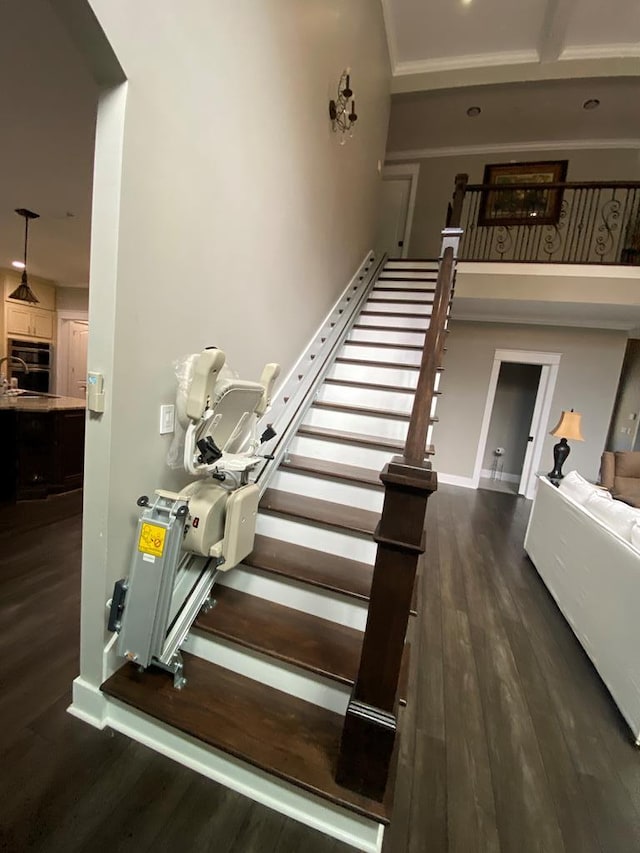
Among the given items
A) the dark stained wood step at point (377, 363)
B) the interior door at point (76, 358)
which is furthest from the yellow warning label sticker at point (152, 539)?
the interior door at point (76, 358)

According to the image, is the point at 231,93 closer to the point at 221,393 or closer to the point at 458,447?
the point at 221,393

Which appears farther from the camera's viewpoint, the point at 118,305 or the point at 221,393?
the point at 221,393

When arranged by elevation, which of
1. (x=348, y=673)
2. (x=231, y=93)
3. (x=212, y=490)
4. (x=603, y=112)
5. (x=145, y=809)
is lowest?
(x=145, y=809)

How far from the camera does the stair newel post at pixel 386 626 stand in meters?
1.01

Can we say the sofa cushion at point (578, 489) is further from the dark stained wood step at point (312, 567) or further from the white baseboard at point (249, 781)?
the white baseboard at point (249, 781)

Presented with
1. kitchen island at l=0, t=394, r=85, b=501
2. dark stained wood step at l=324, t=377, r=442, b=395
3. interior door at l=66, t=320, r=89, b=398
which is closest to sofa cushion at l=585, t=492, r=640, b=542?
dark stained wood step at l=324, t=377, r=442, b=395

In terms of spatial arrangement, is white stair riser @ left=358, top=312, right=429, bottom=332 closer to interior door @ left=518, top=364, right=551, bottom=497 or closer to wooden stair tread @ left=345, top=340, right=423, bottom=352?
wooden stair tread @ left=345, top=340, right=423, bottom=352

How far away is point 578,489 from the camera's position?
2789 millimetres

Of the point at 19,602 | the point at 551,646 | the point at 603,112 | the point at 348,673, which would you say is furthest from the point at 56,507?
the point at 603,112

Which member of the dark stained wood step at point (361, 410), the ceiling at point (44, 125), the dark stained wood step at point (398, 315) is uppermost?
the ceiling at point (44, 125)

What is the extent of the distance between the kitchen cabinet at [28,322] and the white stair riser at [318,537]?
6805 mm

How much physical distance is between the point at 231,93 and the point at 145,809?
114 inches

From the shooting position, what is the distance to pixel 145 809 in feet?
3.90

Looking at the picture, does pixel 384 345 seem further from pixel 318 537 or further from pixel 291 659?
pixel 291 659
